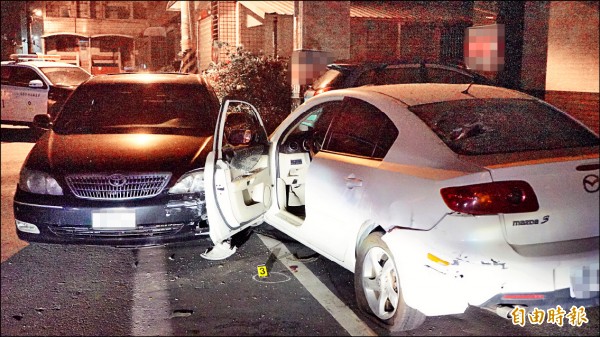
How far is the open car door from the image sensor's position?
496 centimetres

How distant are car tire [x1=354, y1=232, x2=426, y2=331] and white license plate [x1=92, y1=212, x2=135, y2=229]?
1950 mm

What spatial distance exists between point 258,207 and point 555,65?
6.41m

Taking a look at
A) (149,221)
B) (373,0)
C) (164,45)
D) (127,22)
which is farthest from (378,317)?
(127,22)

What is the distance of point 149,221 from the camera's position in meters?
5.26

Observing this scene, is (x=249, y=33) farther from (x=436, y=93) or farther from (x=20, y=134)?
(x=436, y=93)

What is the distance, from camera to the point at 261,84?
1320 cm

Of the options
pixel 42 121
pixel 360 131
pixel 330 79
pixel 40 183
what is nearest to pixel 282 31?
pixel 330 79

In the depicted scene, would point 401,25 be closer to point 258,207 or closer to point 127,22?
point 258,207

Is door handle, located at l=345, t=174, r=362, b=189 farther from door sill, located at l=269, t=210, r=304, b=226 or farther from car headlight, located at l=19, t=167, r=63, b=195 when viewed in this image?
car headlight, located at l=19, t=167, r=63, b=195

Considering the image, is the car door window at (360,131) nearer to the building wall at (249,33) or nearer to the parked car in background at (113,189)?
the parked car in background at (113,189)

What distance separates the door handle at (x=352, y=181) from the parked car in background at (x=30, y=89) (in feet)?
32.2

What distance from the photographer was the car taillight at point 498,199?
344 cm

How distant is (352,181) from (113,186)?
82.5 inches

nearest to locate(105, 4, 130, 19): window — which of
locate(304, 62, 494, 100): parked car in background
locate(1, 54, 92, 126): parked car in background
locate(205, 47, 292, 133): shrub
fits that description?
A: locate(1, 54, 92, 126): parked car in background
